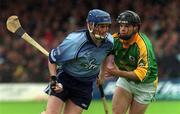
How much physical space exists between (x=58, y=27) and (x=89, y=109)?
539cm

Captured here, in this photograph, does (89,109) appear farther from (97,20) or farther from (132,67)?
(97,20)

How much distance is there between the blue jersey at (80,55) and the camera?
29.6 feet

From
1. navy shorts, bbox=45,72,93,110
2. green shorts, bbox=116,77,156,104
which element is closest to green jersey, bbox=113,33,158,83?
green shorts, bbox=116,77,156,104

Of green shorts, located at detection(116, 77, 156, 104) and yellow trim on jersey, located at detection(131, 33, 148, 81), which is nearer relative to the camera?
yellow trim on jersey, located at detection(131, 33, 148, 81)

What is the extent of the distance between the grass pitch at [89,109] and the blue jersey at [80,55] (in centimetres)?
585

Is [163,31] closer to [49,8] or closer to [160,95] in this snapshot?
[160,95]

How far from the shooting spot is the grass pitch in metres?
15.3

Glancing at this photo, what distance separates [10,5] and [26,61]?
12.7 feet

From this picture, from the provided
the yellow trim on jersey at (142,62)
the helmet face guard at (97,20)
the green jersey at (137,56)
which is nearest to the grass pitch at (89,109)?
the green jersey at (137,56)

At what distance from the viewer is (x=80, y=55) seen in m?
9.09

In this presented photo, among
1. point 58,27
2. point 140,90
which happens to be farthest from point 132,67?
point 58,27

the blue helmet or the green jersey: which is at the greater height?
the blue helmet

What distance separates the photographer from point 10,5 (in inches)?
878

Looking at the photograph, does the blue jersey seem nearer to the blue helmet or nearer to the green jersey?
the blue helmet
